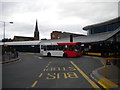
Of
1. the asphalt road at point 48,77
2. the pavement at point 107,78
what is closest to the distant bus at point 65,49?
the asphalt road at point 48,77

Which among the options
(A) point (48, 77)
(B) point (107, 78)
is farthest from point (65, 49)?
(B) point (107, 78)

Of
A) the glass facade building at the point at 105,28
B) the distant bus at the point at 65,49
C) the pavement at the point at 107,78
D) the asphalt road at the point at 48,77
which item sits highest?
the glass facade building at the point at 105,28

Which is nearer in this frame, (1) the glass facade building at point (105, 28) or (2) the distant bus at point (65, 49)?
(2) the distant bus at point (65, 49)

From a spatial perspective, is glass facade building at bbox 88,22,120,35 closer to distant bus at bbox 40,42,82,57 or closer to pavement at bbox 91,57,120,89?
distant bus at bbox 40,42,82,57

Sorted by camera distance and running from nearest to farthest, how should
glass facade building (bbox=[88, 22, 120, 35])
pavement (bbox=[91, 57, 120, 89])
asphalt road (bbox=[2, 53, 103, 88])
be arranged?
pavement (bbox=[91, 57, 120, 89]) → asphalt road (bbox=[2, 53, 103, 88]) → glass facade building (bbox=[88, 22, 120, 35])

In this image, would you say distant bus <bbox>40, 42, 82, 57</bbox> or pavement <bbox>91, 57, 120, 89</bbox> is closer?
pavement <bbox>91, 57, 120, 89</bbox>

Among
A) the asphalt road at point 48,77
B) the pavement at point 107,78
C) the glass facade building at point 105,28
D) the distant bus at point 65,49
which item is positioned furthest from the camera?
the glass facade building at point 105,28

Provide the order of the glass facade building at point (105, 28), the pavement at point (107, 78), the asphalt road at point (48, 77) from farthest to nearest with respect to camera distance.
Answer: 1. the glass facade building at point (105, 28)
2. the asphalt road at point (48, 77)
3. the pavement at point (107, 78)

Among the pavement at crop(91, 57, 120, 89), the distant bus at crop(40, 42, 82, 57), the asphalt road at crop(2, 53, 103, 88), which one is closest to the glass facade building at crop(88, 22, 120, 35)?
the distant bus at crop(40, 42, 82, 57)

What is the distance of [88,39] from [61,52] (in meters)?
7.57

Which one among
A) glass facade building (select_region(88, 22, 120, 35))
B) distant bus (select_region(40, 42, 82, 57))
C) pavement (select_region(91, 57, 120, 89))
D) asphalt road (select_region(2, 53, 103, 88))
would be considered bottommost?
asphalt road (select_region(2, 53, 103, 88))

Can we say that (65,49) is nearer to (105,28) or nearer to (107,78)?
(105,28)

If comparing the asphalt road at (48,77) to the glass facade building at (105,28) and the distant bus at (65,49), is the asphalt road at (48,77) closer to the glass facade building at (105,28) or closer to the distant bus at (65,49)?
the distant bus at (65,49)

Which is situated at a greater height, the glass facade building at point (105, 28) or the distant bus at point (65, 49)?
the glass facade building at point (105, 28)
